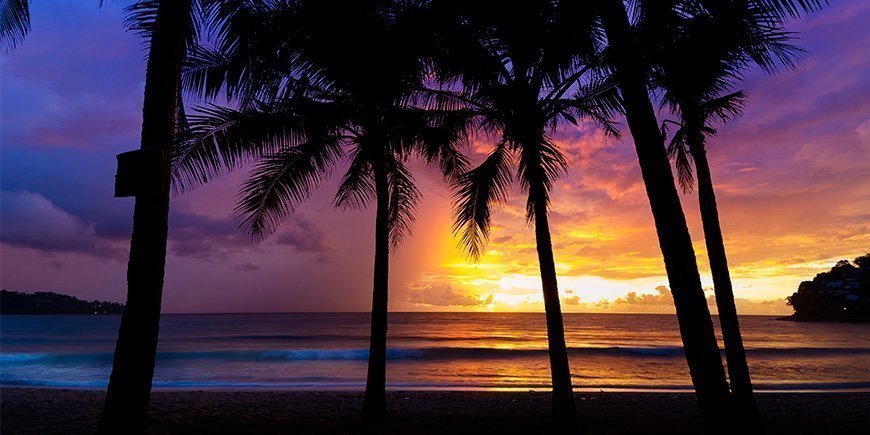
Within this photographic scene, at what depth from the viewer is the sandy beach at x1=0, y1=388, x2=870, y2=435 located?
8.43m

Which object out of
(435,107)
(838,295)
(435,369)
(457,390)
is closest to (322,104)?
(435,107)

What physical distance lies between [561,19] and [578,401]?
27.5ft

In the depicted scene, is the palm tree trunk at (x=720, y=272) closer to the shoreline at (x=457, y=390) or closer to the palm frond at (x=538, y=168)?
the palm frond at (x=538, y=168)

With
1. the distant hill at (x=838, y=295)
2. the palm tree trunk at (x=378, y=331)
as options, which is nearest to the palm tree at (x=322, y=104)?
the palm tree trunk at (x=378, y=331)

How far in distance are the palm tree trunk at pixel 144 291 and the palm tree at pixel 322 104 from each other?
7.57 feet

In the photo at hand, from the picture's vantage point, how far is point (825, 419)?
9508 mm

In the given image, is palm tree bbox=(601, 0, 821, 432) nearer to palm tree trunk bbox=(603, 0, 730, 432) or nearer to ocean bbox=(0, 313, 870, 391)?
palm tree trunk bbox=(603, 0, 730, 432)

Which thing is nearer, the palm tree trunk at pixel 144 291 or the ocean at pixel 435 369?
the palm tree trunk at pixel 144 291

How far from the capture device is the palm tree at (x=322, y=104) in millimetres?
7762

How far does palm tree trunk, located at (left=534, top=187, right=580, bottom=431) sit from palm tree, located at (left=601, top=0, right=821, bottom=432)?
3108 mm

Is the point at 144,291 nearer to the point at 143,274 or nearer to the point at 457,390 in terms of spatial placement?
the point at 143,274

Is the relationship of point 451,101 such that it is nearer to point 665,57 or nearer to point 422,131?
point 422,131

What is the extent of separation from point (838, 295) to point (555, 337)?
94922mm

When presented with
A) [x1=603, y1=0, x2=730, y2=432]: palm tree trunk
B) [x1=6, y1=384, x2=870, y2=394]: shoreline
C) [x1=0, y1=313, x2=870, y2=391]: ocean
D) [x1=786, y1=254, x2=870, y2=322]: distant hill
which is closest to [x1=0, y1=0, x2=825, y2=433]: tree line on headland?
[x1=603, y1=0, x2=730, y2=432]: palm tree trunk
